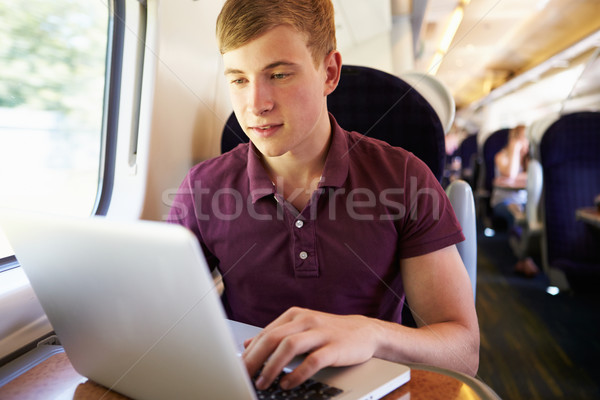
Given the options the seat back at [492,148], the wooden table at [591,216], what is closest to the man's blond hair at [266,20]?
the wooden table at [591,216]

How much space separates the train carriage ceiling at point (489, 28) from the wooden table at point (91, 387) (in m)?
3.05

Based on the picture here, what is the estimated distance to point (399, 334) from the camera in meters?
0.78

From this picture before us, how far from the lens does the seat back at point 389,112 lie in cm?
132

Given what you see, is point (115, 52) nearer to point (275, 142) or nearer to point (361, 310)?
point (275, 142)

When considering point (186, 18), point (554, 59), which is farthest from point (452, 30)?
point (186, 18)

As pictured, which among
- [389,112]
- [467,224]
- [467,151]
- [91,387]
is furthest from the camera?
[467,151]

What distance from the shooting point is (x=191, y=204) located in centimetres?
117

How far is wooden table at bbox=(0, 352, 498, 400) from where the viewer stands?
0.64 m

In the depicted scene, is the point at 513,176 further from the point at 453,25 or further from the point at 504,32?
the point at 504,32

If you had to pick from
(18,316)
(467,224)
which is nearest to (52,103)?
(18,316)

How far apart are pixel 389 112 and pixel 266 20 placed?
0.50m

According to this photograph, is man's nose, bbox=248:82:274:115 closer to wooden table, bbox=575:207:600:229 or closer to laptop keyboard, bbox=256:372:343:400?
laptop keyboard, bbox=256:372:343:400

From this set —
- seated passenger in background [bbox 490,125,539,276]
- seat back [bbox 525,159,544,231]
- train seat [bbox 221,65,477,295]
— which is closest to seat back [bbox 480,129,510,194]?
seated passenger in background [bbox 490,125,539,276]

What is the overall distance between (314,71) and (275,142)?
19cm
